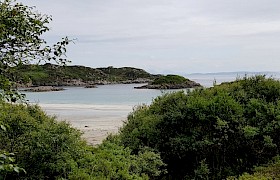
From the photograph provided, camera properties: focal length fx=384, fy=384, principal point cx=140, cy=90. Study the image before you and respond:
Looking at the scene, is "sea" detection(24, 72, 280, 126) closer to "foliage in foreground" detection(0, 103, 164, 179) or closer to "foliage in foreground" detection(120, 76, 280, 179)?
"foliage in foreground" detection(120, 76, 280, 179)

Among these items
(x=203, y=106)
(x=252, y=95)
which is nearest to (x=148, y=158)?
(x=203, y=106)

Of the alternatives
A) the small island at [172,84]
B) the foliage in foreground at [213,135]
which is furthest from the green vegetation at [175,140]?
the small island at [172,84]

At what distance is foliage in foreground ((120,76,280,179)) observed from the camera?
564 inches

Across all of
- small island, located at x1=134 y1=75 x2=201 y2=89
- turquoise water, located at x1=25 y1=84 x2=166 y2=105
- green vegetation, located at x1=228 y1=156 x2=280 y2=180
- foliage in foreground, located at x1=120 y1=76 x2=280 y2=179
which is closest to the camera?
green vegetation, located at x1=228 y1=156 x2=280 y2=180

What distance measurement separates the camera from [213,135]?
14578 mm

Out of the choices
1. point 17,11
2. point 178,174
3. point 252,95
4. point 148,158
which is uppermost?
point 17,11

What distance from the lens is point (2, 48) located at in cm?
371

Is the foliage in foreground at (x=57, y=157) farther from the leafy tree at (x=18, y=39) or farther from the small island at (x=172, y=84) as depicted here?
the small island at (x=172, y=84)

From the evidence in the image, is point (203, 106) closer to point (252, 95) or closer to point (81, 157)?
point (252, 95)

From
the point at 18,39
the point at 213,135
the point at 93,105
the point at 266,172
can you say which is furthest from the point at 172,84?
the point at 18,39

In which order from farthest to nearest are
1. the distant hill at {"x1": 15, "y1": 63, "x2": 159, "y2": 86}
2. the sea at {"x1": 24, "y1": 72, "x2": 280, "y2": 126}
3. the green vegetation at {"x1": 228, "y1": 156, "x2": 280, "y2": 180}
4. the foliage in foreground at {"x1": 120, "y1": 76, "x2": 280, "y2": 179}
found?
the distant hill at {"x1": 15, "y1": 63, "x2": 159, "y2": 86} → the sea at {"x1": 24, "y1": 72, "x2": 280, "y2": 126} → the foliage in foreground at {"x1": 120, "y1": 76, "x2": 280, "y2": 179} → the green vegetation at {"x1": 228, "y1": 156, "x2": 280, "y2": 180}

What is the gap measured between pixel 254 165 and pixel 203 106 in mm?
2889

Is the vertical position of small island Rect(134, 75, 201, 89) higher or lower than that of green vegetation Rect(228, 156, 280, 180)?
higher

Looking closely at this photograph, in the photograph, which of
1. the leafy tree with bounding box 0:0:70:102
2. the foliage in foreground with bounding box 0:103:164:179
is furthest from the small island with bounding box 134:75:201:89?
the leafy tree with bounding box 0:0:70:102
